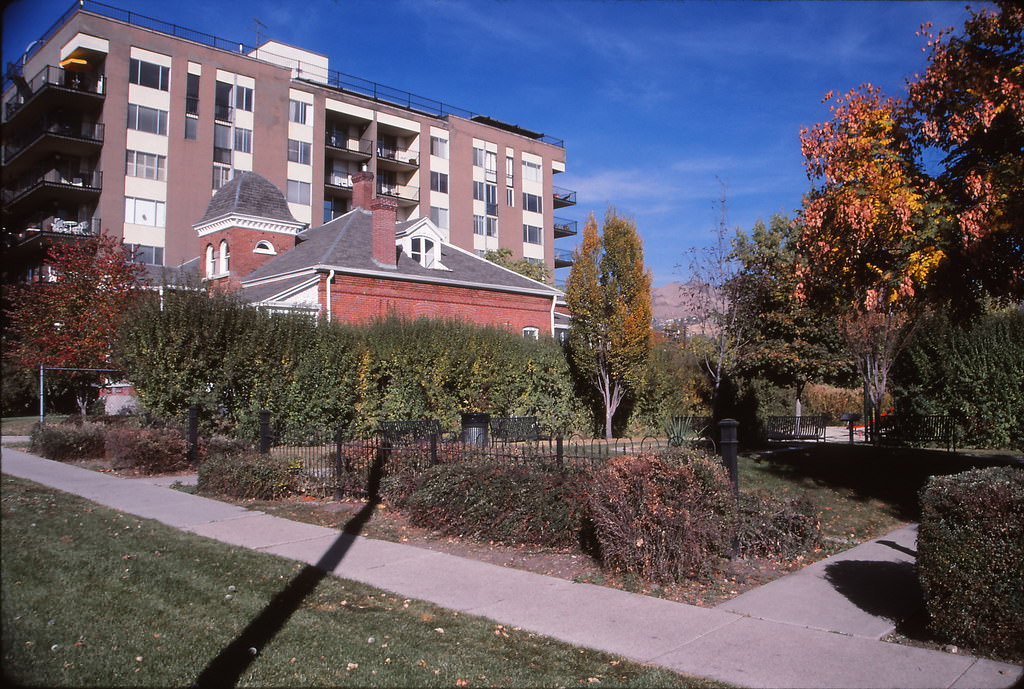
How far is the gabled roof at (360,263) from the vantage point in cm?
2641

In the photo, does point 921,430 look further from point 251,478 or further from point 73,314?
point 73,314

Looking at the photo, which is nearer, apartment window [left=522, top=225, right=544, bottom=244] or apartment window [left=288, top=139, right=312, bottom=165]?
apartment window [left=288, top=139, right=312, bottom=165]

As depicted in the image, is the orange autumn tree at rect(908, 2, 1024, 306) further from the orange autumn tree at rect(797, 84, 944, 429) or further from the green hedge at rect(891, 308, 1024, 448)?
the green hedge at rect(891, 308, 1024, 448)

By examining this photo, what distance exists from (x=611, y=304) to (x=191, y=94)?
32.1 meters

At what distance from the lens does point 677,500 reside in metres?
7.44

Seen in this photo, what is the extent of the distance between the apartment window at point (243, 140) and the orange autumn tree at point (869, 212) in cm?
4030

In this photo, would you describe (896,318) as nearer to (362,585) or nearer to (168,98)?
(362,585)

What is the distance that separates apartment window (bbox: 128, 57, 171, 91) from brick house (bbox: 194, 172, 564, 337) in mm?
13969

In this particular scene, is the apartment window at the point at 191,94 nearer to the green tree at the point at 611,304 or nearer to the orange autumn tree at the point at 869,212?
the green tree at the point at 611,304

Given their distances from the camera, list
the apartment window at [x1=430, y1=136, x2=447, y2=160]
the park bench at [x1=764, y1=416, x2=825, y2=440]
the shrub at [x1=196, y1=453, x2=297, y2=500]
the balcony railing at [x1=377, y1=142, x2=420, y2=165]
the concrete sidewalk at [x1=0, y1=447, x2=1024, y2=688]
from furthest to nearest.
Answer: the apartment window at [x1=430, y1=136, x2=447, y2=160] < the balcony railing at [x1=377, y1=142, x2=420, y2=165] < the park bench at [x1=764, y1=416, x2=825, y2=440] < the shrub at [x1=196, y1=453, x2=297, y2=500] < the concrete sidewalk at [x1=0, y1=447, x2=1024, y2=688]

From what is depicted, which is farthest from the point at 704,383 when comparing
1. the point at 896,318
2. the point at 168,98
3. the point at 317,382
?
the point at 168,98

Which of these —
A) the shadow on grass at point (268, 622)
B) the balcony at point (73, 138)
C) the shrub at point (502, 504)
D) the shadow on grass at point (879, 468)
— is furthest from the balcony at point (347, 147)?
the shadow on grass at point (268, 622)

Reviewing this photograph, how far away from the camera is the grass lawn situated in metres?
4.64

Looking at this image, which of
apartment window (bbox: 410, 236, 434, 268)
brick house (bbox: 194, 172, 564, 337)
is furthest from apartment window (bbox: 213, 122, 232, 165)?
apartment window (bbox: 410, 236, 434, 268)
